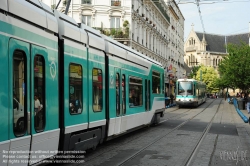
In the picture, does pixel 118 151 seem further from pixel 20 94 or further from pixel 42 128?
pixel 20 94

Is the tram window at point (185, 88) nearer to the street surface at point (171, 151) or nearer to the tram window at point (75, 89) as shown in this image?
the street surface at point (171, 151)

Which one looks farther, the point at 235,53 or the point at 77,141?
the point at 235,53

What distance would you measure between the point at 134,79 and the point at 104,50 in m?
3.16

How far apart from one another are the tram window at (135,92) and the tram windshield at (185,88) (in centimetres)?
2157

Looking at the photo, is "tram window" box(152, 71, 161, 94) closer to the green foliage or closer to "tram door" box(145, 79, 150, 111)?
"tram door" box(145, 79, 150, 111)

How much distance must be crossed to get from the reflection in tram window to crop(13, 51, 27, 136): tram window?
5.90 ft

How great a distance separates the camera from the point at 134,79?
12.5 meters

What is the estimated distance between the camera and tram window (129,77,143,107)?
11947 mm

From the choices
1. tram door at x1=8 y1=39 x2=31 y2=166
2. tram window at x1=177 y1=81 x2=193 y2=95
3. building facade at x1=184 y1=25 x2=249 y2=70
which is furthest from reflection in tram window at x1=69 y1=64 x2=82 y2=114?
building facade at x1=184 y1=25 x2=249 y2=70

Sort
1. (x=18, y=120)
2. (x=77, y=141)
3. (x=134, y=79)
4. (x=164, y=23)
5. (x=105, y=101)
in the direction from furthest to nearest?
(x=164, y=23) → (x=134, y=79) → (x=105, y=101) → (x=77, y=141) → (x=18, y=120)

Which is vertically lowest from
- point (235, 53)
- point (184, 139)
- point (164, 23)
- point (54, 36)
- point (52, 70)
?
point (184, 139)

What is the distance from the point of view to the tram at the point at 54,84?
5.18 metres

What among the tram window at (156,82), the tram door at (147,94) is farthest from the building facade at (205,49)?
the tram door at (147,94)

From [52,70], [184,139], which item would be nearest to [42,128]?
[52,70]
